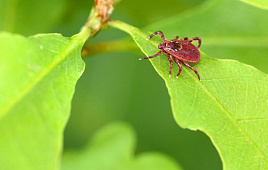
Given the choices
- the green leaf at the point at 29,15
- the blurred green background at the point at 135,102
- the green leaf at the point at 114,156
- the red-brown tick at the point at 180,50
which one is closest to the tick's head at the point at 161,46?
the red-brown tick at the point at 180,50

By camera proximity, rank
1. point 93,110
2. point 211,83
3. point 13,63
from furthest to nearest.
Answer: point 93,110 → point 211,83 → point 13,63

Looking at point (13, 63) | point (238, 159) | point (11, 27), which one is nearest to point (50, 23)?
point (11, 27)

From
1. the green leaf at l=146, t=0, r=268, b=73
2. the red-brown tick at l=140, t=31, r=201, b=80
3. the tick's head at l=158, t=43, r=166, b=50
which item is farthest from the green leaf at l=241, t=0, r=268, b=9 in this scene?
the green leaf at l=146, t=0, r=268, b=73

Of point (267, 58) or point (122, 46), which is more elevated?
point (122, 46)

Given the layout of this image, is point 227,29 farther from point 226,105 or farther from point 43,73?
point 43,73

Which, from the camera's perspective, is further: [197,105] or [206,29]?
[206,29]

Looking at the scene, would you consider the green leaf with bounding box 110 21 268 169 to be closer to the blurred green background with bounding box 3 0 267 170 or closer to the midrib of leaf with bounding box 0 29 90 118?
the midrib of leaf with bounding box 0 29 90 118

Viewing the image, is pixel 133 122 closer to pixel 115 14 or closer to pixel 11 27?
pixel 115 14

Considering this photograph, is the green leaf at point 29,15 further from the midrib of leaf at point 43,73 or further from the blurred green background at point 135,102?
the midrib of leaf at point 43,73
